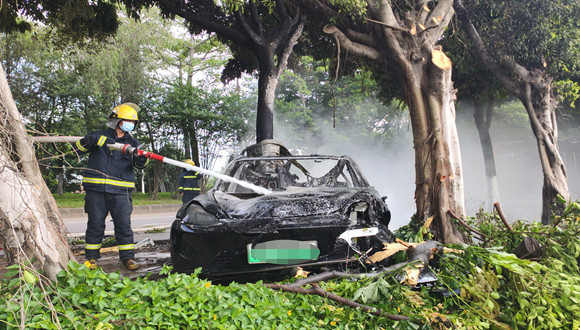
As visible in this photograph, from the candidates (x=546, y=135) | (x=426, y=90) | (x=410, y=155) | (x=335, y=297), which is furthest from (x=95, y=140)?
(x=410, y=155)

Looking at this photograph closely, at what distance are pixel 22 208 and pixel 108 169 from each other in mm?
2076

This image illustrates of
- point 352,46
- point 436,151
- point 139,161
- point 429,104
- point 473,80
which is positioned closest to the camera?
point 139,161

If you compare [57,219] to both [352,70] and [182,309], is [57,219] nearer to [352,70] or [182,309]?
[182,309]

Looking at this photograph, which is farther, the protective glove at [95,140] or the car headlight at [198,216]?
the protective glove at [95,140]

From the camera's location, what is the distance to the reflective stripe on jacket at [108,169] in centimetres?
440

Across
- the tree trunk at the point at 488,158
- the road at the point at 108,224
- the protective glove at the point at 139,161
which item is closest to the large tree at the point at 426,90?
the protective glove at the point at 139,161

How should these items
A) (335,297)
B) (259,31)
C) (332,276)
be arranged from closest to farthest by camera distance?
1. (335,297)
2. (332,276)
3. (259,31)

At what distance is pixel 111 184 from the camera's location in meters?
4.44

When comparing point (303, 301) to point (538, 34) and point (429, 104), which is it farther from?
point (538, 34)

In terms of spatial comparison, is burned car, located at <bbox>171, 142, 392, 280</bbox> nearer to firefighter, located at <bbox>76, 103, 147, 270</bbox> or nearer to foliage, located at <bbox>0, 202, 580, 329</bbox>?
foliage, located at <bbox>0, 202, 580, 329</bbox>

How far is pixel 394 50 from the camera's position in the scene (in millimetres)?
6465

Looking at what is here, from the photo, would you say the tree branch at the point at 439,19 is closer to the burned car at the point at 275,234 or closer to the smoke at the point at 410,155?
the burned car at the point at 275,234

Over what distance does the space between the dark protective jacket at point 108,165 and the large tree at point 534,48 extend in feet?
31.7

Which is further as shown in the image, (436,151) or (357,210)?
(436,151)
